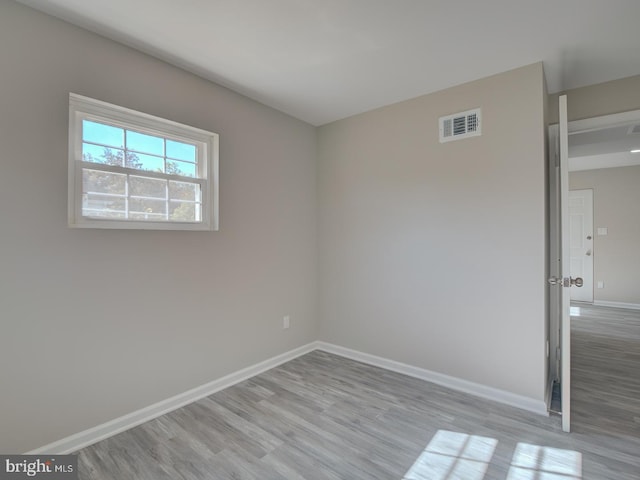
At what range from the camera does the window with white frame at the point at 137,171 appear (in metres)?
1.95

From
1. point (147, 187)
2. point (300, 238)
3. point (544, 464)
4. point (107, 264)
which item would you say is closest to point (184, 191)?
point (147, 187)

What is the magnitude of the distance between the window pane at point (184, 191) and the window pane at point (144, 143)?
9.8 inches

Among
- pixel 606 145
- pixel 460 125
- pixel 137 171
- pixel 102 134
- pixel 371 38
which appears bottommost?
pixel 137 171

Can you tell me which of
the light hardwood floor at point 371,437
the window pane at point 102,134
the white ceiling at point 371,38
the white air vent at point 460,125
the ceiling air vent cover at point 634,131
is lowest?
the light hardwood floor at point 371,437

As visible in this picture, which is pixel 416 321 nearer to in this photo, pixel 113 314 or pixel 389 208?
pixel 389 208

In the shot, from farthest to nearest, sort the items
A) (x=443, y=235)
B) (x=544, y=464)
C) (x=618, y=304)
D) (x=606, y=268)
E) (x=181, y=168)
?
(x=606, y=268)
(x=618, y=304)
(x=443, y=235)
(x=181, y=168)
(x=544, y=464)

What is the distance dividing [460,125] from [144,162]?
2.51 m

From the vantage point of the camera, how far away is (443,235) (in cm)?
275

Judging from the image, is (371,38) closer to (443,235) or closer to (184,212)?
(443,235)

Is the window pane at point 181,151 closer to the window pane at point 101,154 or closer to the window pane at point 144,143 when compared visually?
the window pane at point 144,143

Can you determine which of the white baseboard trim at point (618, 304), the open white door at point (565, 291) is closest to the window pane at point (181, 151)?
the open white door at point (565, 291)

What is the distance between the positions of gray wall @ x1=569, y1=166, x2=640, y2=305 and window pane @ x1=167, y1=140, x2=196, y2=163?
280 inches

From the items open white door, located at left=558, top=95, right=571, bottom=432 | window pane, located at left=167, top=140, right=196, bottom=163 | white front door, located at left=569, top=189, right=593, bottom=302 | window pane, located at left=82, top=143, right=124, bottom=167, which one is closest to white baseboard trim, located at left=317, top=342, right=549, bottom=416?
open white door, located at left=558, top=95, right=571, bottom=432

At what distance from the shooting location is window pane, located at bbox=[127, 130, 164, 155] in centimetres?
218
